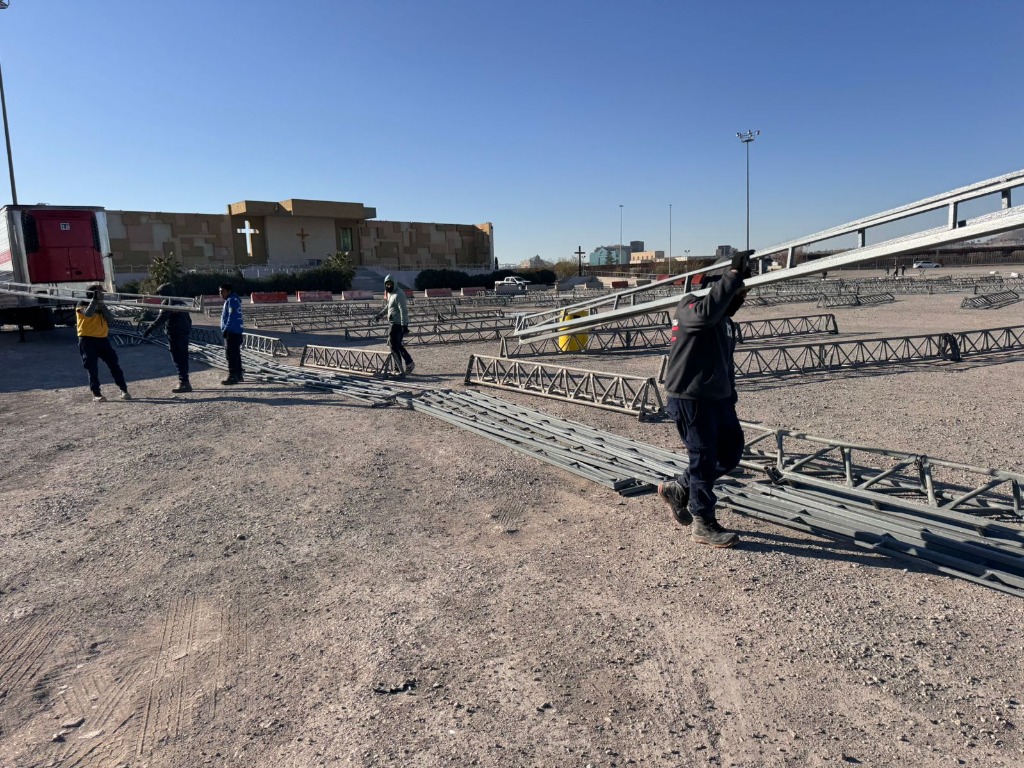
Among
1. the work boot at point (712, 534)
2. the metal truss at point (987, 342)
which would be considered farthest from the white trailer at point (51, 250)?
the metal truss at point (987, 342)

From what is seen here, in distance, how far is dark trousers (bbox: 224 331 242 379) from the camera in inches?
401

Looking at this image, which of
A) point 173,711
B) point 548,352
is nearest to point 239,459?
point 173,711

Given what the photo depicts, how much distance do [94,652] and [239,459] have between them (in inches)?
133

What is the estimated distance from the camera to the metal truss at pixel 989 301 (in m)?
22.5

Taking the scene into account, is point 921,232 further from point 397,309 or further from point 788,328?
point 788,328

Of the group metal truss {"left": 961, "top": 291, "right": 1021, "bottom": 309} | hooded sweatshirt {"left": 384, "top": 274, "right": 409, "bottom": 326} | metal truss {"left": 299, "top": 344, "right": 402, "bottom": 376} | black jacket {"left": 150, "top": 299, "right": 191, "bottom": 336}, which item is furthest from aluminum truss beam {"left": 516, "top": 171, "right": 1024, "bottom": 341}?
metal truss {"left": 961, "top": 291, "right": 1021, "bottom": 309}

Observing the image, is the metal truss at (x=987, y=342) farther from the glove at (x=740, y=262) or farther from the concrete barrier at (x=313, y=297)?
the concrete barrier at (x=313, y=297)

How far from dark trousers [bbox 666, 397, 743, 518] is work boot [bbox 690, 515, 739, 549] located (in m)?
0.05

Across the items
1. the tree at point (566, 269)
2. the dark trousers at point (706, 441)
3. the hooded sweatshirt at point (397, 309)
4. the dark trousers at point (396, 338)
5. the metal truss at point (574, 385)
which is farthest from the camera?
the tree at point (566, 269)

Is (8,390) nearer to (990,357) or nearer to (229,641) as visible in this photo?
(229,641)

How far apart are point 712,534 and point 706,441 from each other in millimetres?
661

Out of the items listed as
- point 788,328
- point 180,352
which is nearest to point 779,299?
point 788,328

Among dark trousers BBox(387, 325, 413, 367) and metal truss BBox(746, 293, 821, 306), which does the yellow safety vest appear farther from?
metal truss BBox(746, 293, 821, 306)

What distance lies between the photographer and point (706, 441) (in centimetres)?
392
